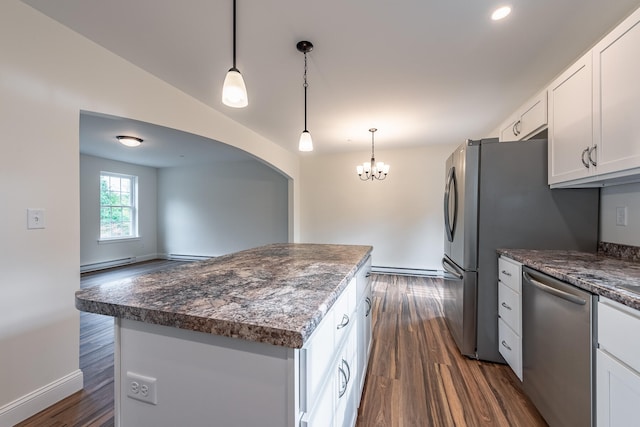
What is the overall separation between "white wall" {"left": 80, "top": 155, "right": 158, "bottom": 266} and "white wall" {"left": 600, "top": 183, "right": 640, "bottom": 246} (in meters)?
7.57

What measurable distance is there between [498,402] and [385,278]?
10.2ft

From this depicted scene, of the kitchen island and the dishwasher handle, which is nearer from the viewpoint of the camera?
the kitchen island

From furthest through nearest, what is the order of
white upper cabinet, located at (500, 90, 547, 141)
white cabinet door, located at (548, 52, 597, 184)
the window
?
the window < white upper cabinet, located at (500, 90, 547, 141) < white cabinet door, located at (548, 52, 597, 184)

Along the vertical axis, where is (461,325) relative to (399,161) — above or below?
below

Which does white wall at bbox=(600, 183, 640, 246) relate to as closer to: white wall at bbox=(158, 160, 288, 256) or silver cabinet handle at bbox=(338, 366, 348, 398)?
silver cabinet handle at bbox=(338, 366, 348, 398)

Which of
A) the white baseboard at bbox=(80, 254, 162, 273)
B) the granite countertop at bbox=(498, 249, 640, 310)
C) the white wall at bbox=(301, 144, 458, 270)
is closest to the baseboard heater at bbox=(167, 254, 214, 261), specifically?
the white baseboard at bbox=(80, 254, 162, 273)

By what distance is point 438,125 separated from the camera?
11.9 feet

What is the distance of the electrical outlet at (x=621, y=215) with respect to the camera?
1706 millimetres

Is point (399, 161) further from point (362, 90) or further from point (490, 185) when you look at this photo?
point (490, 185)

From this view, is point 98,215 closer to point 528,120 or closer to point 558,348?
point 558,348

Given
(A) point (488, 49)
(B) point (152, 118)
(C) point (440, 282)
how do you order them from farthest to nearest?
(C) point (440, 282) → (B) point (152, 118) → (A) point (488, 49)

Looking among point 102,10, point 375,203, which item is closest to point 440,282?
point 375,203

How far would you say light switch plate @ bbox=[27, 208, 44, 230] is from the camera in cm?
157

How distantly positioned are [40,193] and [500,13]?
315 cm
